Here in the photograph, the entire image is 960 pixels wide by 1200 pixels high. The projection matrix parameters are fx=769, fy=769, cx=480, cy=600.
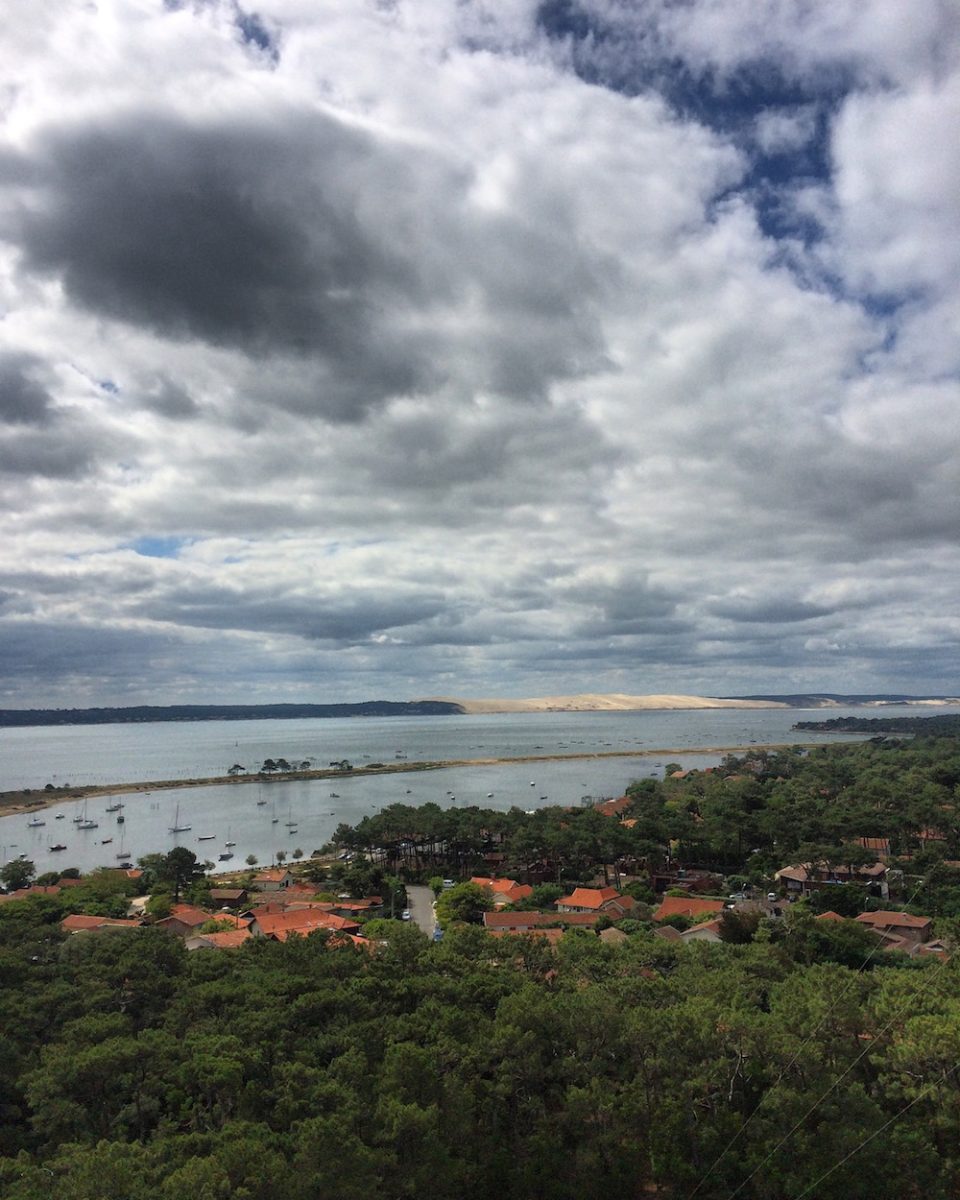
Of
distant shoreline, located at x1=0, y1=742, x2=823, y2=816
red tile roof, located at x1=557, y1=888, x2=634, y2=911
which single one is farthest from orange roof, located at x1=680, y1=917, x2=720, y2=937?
distant shoreline, located at x1=0, y1=742, x2=823, y2=816

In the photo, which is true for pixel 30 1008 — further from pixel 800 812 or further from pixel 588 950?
pixel 800 812

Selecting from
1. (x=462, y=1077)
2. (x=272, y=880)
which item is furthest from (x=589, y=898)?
(x=462, y=1077)

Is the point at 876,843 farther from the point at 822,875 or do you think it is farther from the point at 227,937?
the point at 227,937

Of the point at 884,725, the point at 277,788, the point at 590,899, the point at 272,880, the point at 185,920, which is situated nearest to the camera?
the point at 185,920

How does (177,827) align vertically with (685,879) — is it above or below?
below

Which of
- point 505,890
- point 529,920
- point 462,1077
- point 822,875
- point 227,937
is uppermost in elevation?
point 462,1077

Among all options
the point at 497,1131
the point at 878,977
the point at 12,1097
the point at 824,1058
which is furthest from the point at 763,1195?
the point at 12,1097
